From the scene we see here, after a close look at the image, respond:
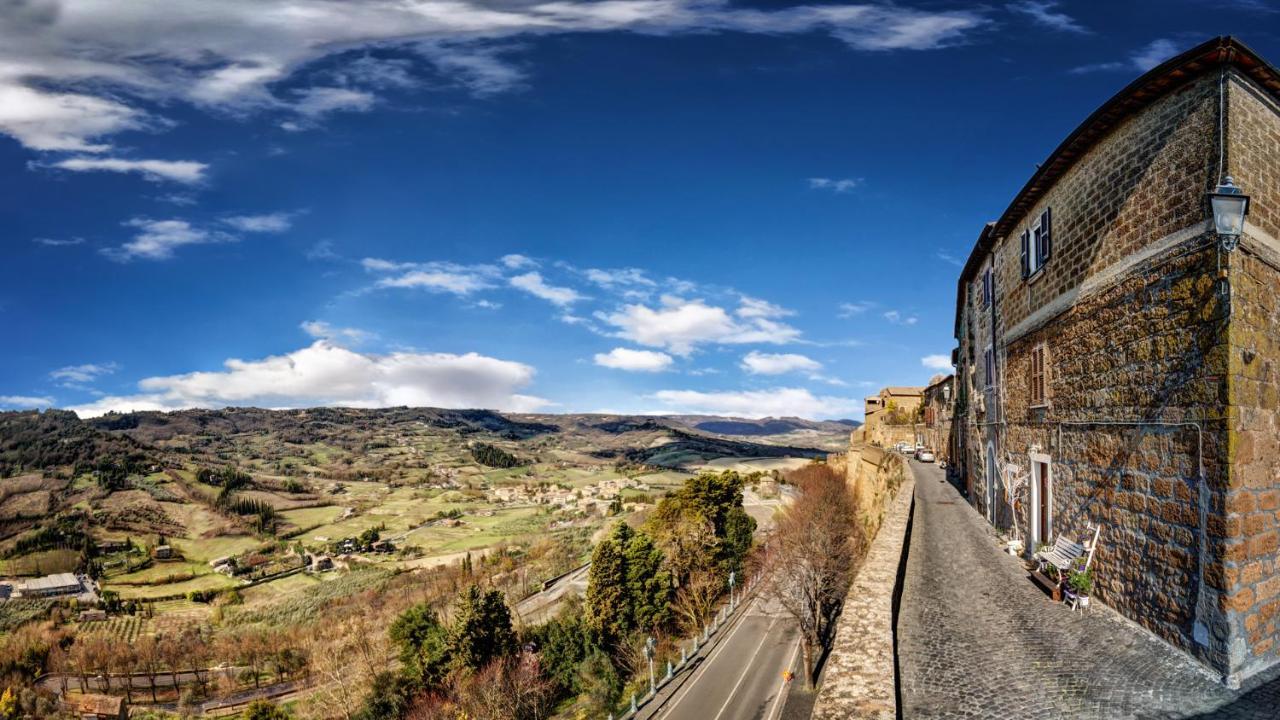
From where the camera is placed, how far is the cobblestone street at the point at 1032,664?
5.93 meters

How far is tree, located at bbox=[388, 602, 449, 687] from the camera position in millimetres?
43156

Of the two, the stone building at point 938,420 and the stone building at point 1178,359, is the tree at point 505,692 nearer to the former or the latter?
the stone building at point 938,420

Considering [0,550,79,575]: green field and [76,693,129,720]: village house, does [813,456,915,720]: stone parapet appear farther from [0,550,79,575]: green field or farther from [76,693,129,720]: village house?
[0,550,79,575]: green field

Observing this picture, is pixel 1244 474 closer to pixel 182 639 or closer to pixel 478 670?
pixel 478 670

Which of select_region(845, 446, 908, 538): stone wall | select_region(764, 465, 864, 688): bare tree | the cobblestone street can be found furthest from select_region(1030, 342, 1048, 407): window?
select_region(764, 465, 864, 688): bare tree

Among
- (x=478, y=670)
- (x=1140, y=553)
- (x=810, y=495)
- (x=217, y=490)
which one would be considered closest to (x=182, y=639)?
(x=478, y=670)

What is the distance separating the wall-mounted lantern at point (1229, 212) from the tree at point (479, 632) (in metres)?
44.6

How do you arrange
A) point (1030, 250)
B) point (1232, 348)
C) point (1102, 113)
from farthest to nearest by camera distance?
point (1030, 250) → point (1102, 113) → point (1232, 348)

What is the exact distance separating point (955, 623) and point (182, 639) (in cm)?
9898

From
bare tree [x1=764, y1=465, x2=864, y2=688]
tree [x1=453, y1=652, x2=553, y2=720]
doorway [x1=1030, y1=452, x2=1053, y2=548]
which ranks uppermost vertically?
doorway [x1=1030, y1=452, x2=1053, y2=548]

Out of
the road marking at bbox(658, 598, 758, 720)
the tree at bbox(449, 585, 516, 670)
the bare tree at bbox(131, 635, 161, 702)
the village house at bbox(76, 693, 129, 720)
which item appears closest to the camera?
the road marking at bbox(658, 598, 758, 720)

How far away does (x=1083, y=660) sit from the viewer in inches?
280

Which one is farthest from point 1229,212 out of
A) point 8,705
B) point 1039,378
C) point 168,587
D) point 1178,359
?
point 168,587

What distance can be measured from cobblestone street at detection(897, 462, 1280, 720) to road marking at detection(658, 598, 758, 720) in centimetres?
2414
